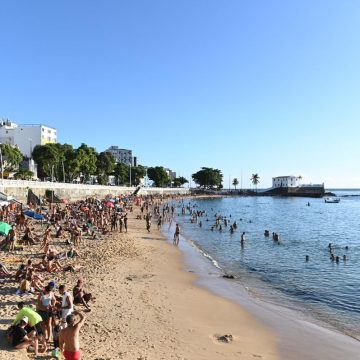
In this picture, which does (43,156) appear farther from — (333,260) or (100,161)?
(333,260)

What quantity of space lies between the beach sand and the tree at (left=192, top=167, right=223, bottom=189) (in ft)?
569

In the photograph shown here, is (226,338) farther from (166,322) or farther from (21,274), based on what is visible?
(21,274)

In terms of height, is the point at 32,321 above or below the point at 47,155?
below

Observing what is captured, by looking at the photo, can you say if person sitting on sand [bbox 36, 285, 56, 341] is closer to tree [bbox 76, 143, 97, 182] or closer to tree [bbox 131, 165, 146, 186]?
tree [bbox 76, 143, 97, 182]

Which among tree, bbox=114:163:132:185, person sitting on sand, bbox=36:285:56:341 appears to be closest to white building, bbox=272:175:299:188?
tree, bbox=114:163:132:185

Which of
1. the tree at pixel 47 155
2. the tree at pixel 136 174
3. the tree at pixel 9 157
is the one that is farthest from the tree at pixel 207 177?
the tree at pixel 9 157

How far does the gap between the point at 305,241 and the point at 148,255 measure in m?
20.0

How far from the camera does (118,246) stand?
84.7 ft

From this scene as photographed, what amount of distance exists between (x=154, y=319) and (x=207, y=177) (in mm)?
181642

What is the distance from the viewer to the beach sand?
10.2 meters

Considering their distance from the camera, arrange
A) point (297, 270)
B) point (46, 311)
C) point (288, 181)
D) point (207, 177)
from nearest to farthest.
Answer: point (46, 311) < point (297, 270) < point (288, 181) < point (207, 177)

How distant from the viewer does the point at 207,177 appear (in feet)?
635

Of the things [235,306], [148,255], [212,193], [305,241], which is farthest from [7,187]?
[212,193]

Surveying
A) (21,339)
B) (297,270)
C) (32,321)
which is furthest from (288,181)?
(21,339)
